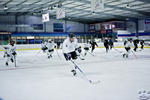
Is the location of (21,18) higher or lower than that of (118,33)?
higher

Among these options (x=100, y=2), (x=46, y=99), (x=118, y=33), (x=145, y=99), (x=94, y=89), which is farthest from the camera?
(x=118, y=33)

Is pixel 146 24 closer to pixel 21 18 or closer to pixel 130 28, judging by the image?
→ pixel 130 28

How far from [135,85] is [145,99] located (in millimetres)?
1046

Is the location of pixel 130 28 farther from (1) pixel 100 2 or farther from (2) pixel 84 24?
(1) pixel 100 2

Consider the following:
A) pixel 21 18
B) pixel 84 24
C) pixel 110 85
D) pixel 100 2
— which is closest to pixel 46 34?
pixel 21 18

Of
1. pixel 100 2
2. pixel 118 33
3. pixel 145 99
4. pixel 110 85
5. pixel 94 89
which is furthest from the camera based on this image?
pixel 118 33

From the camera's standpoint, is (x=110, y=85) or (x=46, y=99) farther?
(x=110, y=85)

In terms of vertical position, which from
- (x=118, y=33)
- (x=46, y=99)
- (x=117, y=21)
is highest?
(x=117, y=21)

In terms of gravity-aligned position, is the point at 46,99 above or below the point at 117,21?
below

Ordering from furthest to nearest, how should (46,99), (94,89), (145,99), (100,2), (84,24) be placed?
(84,24), (100,2), (94,89), (46,99), (145,99)

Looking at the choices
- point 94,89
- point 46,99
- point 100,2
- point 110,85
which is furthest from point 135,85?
point 100,2

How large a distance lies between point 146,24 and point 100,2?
19.7 m

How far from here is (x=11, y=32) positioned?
2809 centimetres

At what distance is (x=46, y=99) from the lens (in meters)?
3.14
